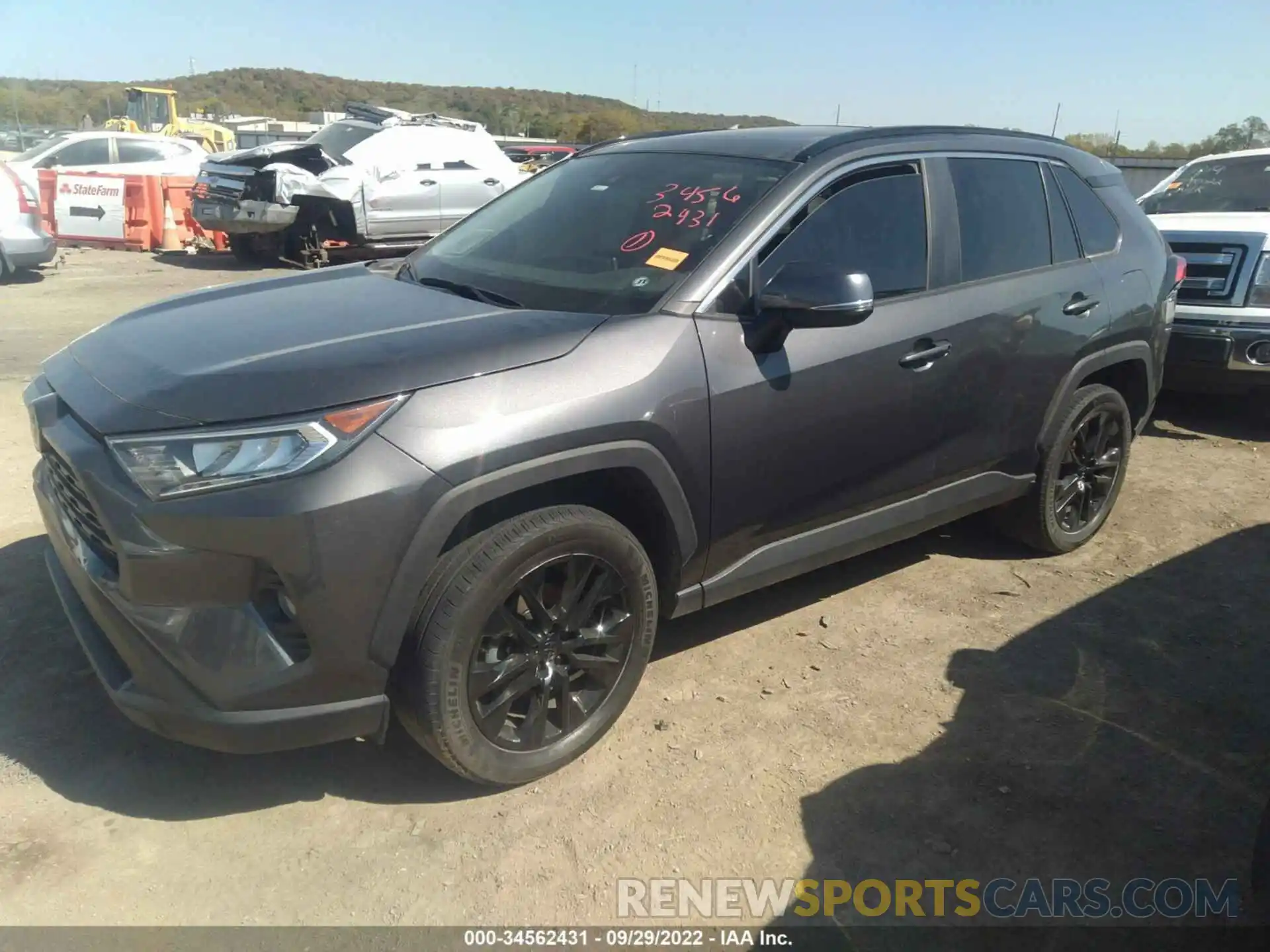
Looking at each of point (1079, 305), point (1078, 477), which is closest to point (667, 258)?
point (1079, 305)

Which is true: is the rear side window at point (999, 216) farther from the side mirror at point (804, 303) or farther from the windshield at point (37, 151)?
the windshield at point (37, 151)

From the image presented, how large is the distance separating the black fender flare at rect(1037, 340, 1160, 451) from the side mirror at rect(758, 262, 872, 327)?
1526mm

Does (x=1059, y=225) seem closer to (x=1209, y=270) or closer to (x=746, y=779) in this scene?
(x=746, y=779)

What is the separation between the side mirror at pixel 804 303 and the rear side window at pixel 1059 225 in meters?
A: 1.59

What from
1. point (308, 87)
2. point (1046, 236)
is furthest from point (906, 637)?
point (308, 87)

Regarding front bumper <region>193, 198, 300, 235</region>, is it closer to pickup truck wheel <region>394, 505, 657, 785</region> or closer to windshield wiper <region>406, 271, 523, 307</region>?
windshield wiper <region>406, 271, 523, 307</region>

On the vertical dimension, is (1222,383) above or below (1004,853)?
above

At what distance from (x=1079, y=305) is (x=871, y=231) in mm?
1206

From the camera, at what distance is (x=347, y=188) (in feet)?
39.5

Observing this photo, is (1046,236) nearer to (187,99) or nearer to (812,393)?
(812,393)

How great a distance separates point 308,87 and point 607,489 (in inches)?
4243

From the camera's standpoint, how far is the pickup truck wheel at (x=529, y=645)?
2578mm

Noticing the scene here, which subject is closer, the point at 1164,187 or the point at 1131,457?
the point at 1131,457

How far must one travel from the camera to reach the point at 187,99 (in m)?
85.4
